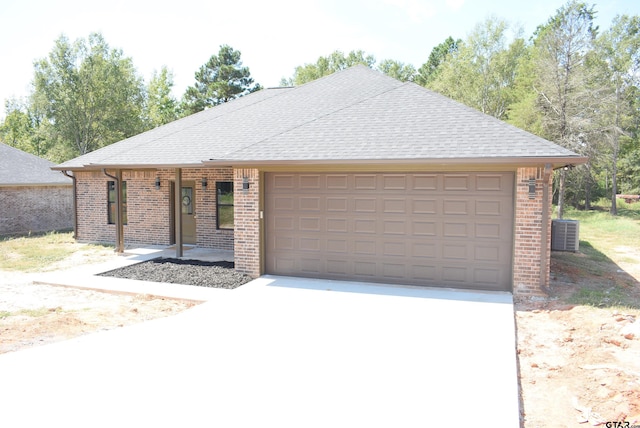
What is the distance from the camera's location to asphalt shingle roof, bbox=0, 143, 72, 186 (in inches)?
698

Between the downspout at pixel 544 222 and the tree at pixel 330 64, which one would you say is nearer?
the downspout at pixel 544 222

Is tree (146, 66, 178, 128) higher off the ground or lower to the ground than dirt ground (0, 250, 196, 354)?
higher

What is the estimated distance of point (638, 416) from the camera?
3654 millimetres

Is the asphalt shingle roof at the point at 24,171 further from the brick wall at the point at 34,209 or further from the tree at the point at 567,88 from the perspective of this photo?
the tree at the point at 567,88

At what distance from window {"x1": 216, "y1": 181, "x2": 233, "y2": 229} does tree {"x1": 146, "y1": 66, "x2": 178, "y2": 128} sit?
35.6m

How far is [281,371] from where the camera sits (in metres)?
4.70

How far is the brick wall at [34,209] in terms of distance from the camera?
17531mm

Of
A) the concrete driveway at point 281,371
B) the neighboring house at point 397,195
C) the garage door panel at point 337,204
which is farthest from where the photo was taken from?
the garage door panel at point 337,204

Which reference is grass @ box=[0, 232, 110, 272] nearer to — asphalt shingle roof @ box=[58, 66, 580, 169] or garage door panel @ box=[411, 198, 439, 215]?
asphalt shingle roof @ box=[58, 66, 580, 169]

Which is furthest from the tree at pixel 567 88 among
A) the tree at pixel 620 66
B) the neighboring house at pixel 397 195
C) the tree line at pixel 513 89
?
the neighboring house at pixel 397 195

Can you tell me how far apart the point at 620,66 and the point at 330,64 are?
2856 centimetres

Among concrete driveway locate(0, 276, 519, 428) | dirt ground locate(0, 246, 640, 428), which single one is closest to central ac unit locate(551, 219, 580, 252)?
dirt ground locate(0, 246, 640, 428)

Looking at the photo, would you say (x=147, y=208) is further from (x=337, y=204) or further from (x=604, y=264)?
(x=604, y=264)

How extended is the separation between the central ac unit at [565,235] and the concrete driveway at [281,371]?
462cm
